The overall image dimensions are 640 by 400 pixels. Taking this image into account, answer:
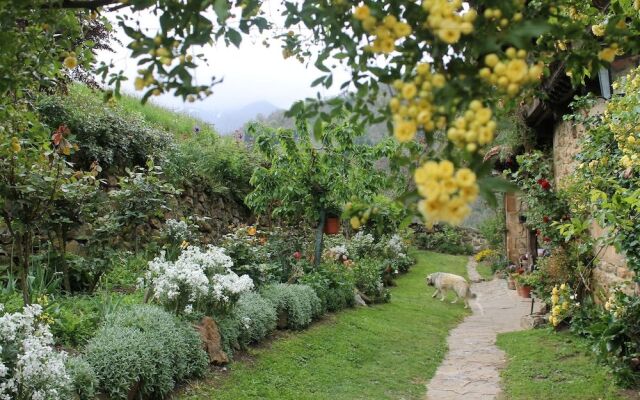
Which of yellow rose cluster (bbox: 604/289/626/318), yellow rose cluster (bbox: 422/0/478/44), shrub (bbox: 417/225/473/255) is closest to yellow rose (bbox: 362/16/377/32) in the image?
yellow rose cluster (bbox: 422/0/478/44)

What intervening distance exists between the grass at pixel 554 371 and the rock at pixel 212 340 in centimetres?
262

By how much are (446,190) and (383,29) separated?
17.1 inches

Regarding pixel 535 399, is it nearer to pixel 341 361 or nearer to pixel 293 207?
pixel 341 361

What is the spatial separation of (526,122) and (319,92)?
28.1ft

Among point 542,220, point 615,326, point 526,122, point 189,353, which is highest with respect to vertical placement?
point 526,122

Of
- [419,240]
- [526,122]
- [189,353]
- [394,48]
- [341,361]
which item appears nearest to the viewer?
[394,48]

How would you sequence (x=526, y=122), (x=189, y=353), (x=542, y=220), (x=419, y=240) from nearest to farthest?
(x=189, y=353)
(x=542, y=220)
(x=526, y=122)
(x=419, y=240)

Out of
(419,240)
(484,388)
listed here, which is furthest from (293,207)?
(419,240)

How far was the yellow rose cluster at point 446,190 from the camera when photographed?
3.35 feet

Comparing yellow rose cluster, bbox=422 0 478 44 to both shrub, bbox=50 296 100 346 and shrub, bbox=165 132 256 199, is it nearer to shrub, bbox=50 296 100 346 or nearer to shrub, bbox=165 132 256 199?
shrub, bbox=50 296 100 346

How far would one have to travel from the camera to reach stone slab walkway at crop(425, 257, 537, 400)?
16.8ft

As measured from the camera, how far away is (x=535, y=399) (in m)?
4.49

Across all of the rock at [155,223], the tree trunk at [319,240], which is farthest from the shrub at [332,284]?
the rock at [155,223]

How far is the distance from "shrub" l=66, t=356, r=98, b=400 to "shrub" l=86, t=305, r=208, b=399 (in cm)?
12
